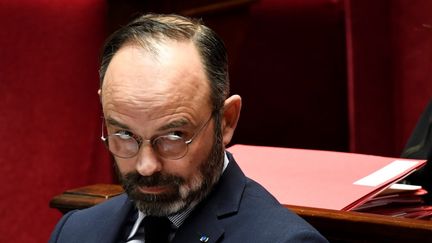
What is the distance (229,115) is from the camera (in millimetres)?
771

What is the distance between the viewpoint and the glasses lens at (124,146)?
2.39ft

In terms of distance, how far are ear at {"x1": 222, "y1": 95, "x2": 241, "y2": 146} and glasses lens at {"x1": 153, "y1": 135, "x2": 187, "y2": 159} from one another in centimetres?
6

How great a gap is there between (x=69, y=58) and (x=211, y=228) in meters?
0.90

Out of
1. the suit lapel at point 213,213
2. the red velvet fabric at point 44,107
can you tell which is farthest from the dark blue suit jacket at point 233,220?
the red velvet fabric at point 44,107

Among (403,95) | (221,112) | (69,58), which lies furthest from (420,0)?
(221,112)

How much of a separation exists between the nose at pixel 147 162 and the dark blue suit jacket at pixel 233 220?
6 centimetres

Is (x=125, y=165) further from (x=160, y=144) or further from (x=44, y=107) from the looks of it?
(x=44, y=107)

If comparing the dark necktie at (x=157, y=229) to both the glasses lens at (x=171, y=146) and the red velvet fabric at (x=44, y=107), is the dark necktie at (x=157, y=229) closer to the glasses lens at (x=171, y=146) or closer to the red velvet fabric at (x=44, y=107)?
the glasses lens at (x=171, y=146)

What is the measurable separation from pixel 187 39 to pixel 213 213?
0.16 meters

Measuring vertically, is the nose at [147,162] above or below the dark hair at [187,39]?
below

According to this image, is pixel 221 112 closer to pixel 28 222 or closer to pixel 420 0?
pixel 28 222

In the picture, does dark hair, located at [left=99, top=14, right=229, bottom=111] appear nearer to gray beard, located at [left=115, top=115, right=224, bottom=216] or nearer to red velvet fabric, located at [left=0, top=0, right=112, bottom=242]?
gray beard, located at [left=115, top=115, right=224, bottom=216]

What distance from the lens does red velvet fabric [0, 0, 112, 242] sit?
150cm

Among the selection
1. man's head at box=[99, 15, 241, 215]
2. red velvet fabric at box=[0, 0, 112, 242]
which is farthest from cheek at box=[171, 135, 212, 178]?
red velvet fabric at box=[0, 0, 112, 242]
